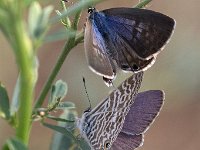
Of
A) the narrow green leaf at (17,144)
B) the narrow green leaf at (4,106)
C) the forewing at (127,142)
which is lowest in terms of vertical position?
the forewing at (127,142)

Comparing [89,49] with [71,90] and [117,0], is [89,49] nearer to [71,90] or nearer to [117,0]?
[71,90]

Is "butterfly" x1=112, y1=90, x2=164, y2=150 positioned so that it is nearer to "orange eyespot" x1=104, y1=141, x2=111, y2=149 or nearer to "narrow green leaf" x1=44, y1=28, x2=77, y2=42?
"orange eyespot" x1=104, y1=141, x2=111, y2=149

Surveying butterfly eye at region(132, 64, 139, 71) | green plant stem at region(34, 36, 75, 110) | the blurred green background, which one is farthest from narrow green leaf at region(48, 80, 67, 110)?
the blurred green background

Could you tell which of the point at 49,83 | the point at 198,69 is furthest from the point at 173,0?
the point at 49,83

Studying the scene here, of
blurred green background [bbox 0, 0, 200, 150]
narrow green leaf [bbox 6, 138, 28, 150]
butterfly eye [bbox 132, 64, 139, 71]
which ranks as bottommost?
blurred green background [bbox 0, 0, 200, 150]

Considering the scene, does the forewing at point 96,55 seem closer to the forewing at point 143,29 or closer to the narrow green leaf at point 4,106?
the forewing at point 143,29

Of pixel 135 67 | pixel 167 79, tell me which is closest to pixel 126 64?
pixel 135 67

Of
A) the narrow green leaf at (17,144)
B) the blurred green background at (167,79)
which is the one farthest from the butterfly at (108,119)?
the blurred green background at (167,79)
